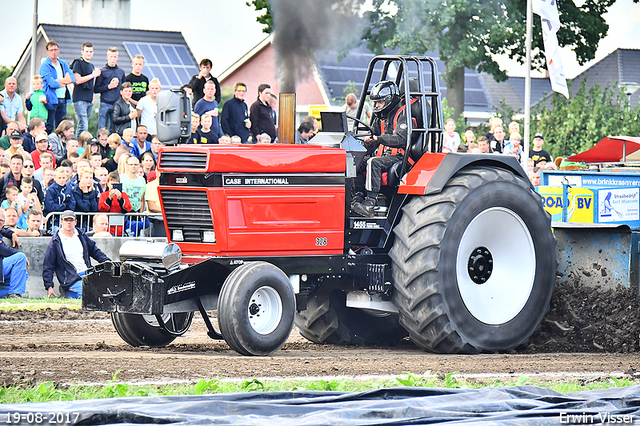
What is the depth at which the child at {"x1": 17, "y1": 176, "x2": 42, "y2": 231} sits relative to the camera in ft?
44.1

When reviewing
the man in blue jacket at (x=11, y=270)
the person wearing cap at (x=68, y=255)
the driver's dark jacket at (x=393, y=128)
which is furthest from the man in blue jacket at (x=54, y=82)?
the driver's dark jacket at (x=393, y=128)

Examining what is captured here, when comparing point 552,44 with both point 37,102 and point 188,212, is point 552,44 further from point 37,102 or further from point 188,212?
Answer: point 188,212

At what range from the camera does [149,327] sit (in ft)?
29.1

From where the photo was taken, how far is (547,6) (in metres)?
21.8

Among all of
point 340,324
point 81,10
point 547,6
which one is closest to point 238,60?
point 81,10

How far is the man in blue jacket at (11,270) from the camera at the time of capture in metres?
12.7

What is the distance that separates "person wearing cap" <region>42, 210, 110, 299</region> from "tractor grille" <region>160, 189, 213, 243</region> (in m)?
4.32

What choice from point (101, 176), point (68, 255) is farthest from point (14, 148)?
point (68, 255)

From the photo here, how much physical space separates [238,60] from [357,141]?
37.2 metres

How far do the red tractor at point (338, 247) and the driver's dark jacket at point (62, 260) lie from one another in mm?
4249

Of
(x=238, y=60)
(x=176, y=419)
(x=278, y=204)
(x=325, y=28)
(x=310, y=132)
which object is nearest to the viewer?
(x=176, y=419)

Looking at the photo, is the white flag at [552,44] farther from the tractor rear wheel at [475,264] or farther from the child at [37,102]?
the tractor rear wheel at [475,264]

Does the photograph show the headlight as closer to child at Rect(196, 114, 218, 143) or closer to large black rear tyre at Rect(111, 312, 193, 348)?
large black rear tyre at Rect(111, 312, 193, 348)

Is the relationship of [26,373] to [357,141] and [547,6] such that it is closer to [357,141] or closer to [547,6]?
[357,141]
